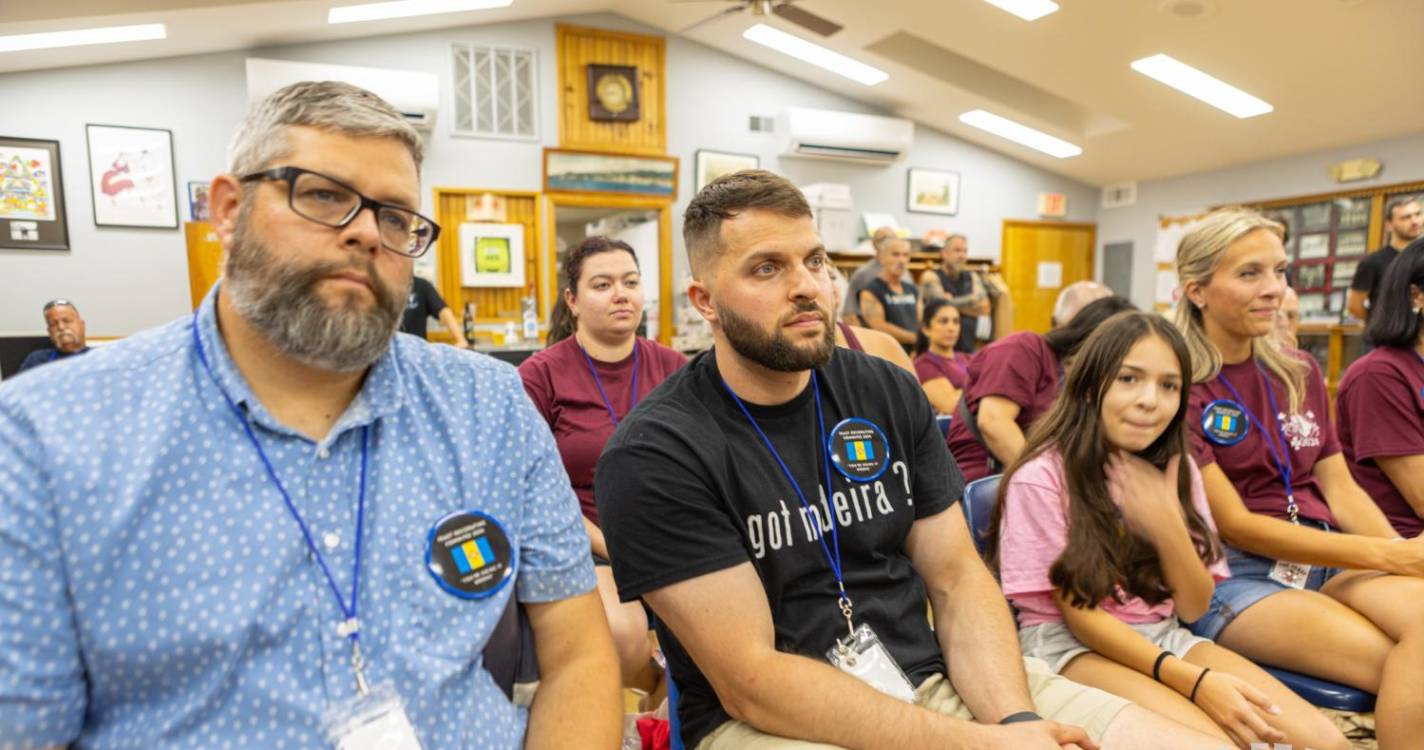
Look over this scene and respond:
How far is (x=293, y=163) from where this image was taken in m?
0.93

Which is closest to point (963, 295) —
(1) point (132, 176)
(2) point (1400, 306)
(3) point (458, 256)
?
(3) point (458, 256)

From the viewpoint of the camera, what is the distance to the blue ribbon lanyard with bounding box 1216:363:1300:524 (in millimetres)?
1976

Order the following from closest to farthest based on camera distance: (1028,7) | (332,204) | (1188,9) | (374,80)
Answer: (332,204) < (1188,9) < (1028,7) < (374,80)

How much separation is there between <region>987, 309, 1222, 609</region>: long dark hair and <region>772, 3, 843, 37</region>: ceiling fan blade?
18.7 ft

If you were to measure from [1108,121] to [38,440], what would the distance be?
890cm

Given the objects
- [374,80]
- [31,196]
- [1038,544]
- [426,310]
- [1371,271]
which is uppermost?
[374,80]

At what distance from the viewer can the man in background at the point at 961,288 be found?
21.1 ft

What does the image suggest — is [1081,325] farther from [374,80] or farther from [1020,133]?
[1020,133]

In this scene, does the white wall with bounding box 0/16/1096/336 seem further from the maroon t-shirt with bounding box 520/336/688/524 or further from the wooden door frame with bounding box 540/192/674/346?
the maroon t-shirt with bounding box 520/336/688/524

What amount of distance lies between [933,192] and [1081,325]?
6598 mm

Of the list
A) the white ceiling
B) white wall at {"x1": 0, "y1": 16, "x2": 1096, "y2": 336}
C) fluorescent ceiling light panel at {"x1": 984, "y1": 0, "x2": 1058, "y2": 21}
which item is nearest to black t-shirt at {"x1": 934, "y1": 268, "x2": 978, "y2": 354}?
white wall at {"x1": 0, "y1": 16, "x2": 1096, "y2": 336}

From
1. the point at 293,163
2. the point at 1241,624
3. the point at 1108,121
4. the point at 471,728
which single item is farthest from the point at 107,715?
the point at 1108,121

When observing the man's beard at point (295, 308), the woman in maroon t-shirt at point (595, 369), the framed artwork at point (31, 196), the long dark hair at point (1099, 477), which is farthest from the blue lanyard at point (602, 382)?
the framed artwork at point (31, 196)

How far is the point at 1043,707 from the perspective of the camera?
4.50 ft
